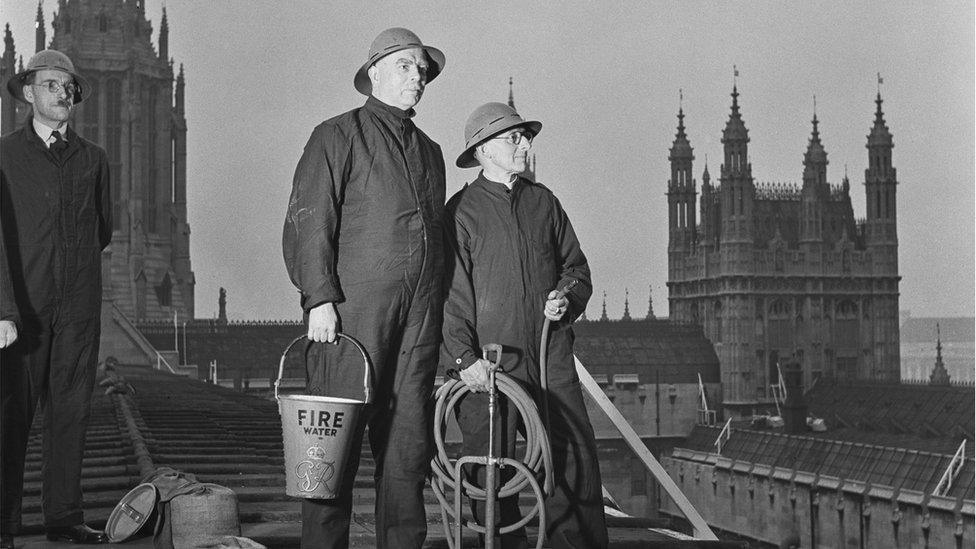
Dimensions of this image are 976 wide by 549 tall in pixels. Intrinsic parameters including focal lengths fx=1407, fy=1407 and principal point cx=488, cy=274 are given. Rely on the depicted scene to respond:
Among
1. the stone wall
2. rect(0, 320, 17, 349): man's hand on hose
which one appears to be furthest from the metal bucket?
the stone wall

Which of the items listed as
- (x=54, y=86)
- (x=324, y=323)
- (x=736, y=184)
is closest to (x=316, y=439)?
(x=324, y=323)

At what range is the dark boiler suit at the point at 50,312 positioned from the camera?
520cm

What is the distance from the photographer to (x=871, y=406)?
5706 centimetres

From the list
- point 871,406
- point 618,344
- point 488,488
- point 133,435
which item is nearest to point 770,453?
point 871,406

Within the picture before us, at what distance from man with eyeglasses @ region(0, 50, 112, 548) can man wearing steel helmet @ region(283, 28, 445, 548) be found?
1.09 meters

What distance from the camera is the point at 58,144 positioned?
5.33 metres

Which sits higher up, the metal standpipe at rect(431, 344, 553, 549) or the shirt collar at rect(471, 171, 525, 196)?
the shirt collar at rect(471, 171, 525, 196)

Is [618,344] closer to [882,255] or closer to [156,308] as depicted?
[882,255]

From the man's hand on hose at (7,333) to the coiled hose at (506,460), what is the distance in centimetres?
153

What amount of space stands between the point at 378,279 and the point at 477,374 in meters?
0.62

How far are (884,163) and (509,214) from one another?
65327 millimetres

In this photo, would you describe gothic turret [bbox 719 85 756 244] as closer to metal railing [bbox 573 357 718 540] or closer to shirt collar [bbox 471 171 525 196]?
metal railing [bbox 573 357 718 540]

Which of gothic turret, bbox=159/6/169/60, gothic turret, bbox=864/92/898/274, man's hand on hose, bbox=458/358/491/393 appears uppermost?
gothic turret, bbox=159/6/169/60

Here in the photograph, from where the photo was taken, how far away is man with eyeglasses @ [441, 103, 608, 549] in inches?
206
